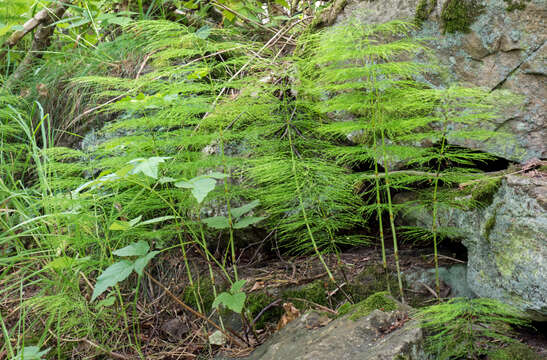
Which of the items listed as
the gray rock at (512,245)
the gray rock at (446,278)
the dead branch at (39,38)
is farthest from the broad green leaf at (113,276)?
the dead branch at (39,38)

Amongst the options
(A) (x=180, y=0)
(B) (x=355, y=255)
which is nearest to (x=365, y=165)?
(B) (x=355, y=255)

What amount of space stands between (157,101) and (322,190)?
0.83 metres

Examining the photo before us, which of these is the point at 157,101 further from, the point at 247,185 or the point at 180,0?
the point at 180,0

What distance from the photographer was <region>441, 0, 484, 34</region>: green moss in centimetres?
220

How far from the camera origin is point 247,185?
2434 mm

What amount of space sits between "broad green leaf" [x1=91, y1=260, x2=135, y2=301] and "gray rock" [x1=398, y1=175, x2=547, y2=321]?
4.88 ft

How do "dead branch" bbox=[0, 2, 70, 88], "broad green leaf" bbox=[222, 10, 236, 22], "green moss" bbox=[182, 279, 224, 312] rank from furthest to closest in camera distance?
"dead branch" bbox=[0, 2, 70, 88], "broad green leaf" bbox=[222, 10, 236, 22], "green moss" bbox=[182, 279, 224, 312]

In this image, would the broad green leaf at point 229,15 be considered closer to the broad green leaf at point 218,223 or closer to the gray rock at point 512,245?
the broad green leaf at point 218,223

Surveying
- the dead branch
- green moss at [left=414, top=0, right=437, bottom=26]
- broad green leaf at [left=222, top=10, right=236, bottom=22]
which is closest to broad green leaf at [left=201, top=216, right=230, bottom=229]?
green moss at [left=414, top=0, right=437, bottom=26]

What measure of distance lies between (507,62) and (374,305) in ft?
4.57

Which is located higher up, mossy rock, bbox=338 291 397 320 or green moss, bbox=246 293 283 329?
mossy rock, bbox=338 291 397 320

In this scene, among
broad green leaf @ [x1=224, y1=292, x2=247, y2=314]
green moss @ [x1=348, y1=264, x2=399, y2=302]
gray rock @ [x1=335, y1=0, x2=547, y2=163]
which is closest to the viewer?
broad green leaf @ [x1=224, y1=292, x2=247, y2=314]

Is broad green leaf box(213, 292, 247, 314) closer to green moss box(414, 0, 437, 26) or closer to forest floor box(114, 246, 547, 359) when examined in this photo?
forest floor box(114, 246, 547, 359)

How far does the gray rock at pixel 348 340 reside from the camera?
1.39 meters
